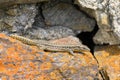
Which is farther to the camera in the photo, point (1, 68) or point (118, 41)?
point (118, 41)

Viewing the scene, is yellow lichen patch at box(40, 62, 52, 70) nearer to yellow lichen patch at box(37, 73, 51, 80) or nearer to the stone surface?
yellow lichen patch at box(37, 73, 51, 80)

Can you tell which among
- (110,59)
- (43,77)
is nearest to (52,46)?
(43,77)

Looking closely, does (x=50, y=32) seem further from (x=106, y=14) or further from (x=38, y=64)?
(x=106, y=14)

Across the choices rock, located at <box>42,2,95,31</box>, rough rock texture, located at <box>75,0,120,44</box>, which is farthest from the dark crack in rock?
rough rock texture, located at <box>75,0,120,44</box>

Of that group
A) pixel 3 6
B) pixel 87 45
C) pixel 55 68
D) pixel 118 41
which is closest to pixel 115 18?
pixel 118 41

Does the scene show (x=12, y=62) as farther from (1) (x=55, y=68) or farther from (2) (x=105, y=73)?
(2) (x=105, y=73)

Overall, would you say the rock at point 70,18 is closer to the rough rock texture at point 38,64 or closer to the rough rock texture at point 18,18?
the rough rock texture at point 18,18

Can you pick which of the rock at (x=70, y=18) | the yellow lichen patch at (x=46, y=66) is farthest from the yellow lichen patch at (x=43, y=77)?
the rock at (x=70, y=18)
